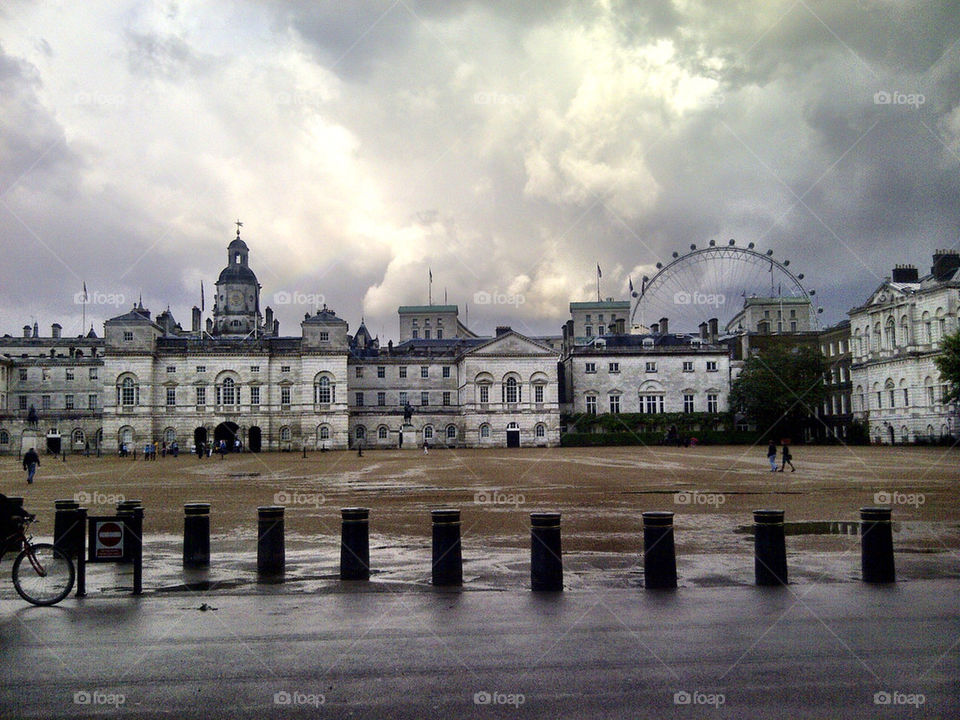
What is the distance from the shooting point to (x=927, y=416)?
8038 centimetres

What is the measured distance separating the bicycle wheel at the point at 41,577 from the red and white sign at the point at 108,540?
119 centimetres

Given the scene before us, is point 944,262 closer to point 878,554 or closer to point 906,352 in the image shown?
point 906,352

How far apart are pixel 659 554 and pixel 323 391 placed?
8371 centimetres

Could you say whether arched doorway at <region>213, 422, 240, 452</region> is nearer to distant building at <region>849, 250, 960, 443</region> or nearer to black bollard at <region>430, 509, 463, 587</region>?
distant building at <region>849, 250, 960, 443</region>

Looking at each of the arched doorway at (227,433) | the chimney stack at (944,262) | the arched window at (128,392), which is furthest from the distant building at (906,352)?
the arched window at (128,392)

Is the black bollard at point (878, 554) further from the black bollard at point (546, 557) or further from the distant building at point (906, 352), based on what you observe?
the distant building at point (906, 352)

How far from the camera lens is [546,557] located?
37.0 feet

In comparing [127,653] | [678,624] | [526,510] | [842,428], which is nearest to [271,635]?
[127,653]

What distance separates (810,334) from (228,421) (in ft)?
235

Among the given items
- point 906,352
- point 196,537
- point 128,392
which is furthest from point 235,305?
point 196,537

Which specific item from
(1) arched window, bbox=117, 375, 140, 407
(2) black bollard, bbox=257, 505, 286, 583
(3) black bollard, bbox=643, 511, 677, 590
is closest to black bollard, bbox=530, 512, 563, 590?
(3) black bollard, bbox=643, 511, 677, 590

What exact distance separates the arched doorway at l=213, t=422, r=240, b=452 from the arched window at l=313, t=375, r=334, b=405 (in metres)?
8.75

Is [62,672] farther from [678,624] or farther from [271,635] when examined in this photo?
[678,624]

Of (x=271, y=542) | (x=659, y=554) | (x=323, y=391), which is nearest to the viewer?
(x=659, y=554)
